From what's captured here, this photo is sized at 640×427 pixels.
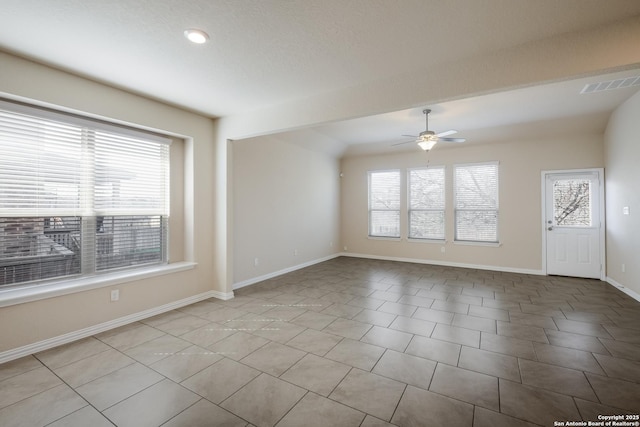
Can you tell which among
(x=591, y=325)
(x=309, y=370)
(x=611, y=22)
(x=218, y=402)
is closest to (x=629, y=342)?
(x=591, y=325)

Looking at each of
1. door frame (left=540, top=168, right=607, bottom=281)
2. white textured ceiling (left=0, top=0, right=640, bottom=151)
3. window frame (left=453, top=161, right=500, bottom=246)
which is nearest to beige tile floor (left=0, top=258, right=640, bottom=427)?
door frame (left=540, top=168, right=607, bottom=281)

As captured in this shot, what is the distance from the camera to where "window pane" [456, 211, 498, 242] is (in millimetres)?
6285

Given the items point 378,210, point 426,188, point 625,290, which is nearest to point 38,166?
point 378,210

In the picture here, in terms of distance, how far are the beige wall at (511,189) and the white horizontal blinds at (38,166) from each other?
6325mm

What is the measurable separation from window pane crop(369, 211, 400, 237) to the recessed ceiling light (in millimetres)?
6115

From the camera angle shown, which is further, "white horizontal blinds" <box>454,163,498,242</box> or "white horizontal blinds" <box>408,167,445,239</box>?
"white horizontal blinds" <box>408,167,445,239</box>

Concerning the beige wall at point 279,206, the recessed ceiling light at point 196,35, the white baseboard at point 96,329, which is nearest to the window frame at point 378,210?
the beige wall at point 279,206

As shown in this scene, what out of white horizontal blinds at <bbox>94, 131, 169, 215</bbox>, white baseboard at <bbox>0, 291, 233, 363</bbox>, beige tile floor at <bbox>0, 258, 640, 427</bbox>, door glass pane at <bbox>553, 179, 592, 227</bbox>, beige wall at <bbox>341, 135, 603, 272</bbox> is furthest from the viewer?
beige wall at <bbox>341, 135, 603, 272</bbox>

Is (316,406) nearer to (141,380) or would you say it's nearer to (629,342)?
(141,380)

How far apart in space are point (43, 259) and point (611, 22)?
5.52 m

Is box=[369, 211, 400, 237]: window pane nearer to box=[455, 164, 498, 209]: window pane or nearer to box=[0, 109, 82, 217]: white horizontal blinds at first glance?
box=[455, 164, 498, 209]: window pane

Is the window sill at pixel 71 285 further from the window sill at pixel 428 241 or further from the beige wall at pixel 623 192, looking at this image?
the beige wall at pixel 623 192

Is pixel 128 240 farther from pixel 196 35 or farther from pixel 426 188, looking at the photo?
pixel 426 188

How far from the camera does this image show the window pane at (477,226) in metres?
6.29
